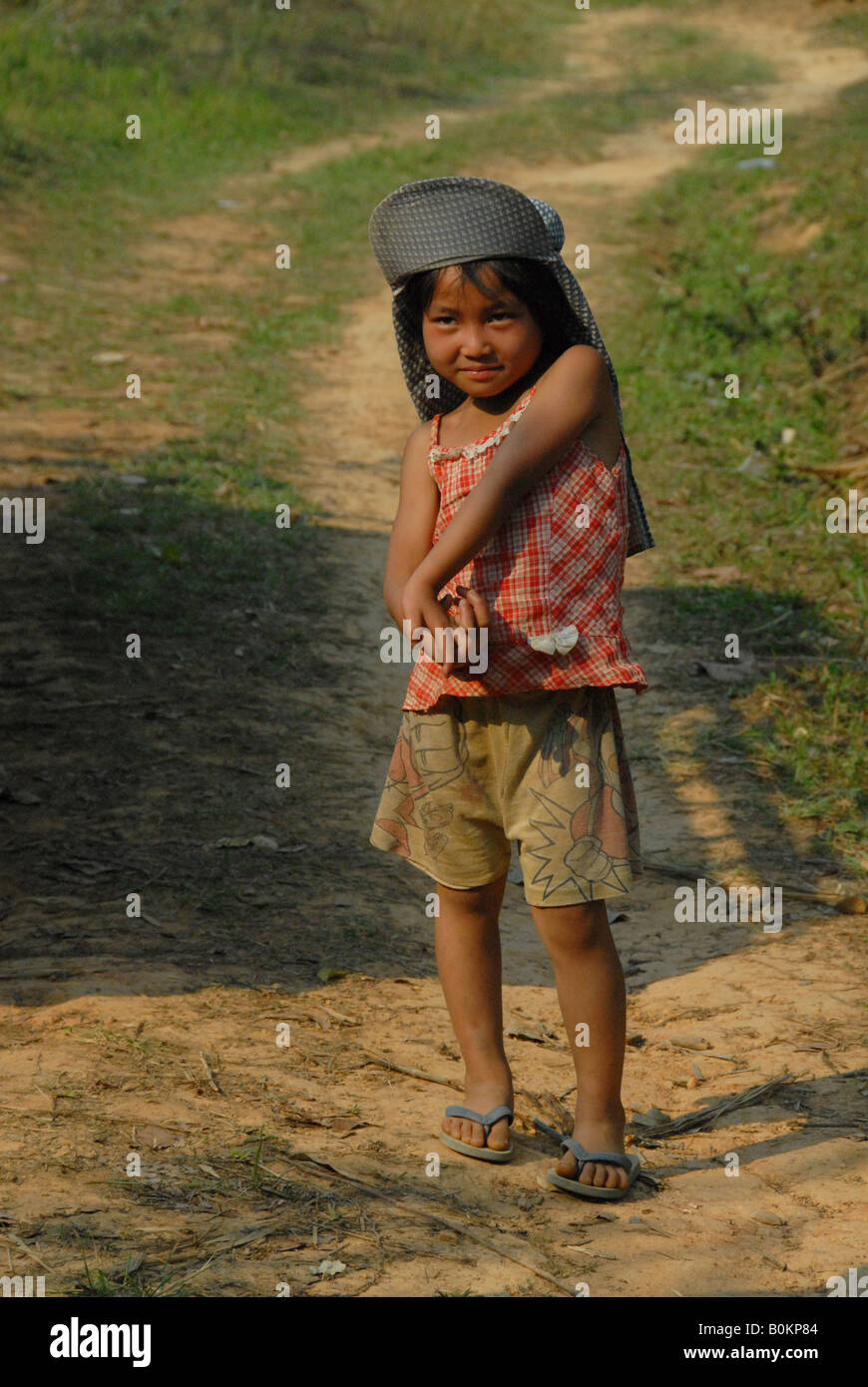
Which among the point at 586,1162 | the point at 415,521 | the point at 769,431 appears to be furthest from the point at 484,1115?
the point at 769,431

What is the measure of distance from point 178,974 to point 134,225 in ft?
30.3

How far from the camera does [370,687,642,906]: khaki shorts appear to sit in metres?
2.65

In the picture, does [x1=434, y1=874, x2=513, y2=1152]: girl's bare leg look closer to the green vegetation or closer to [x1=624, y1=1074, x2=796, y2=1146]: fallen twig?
[x1=624, y1=1074, x2=796, y2=1146]: fallen twig

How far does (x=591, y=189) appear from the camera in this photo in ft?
42.9

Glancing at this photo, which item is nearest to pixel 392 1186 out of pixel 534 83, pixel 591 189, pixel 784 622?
pixel 784 622

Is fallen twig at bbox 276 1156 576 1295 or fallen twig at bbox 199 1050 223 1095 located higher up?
fallen twig at bbox 199 1050 223 1095

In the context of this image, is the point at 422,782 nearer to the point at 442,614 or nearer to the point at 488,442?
the point at 442,614

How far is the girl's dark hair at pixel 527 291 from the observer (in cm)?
256

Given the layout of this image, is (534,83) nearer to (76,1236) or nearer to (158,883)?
(158,883)

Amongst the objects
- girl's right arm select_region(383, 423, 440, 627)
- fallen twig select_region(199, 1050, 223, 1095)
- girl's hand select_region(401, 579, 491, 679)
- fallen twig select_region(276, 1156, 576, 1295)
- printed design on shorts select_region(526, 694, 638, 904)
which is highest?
girl's right arm select_region(383, 423, 440, 627)

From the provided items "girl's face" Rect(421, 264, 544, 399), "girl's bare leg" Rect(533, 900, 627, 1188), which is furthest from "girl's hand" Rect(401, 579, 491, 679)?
"girl's bare leg" Rect(533, 900, 627, 1188)

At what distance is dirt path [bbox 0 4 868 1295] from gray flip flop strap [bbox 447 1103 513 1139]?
3.1 inches

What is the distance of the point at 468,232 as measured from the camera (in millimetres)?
2543

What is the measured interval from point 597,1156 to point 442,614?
1062 millimetres
